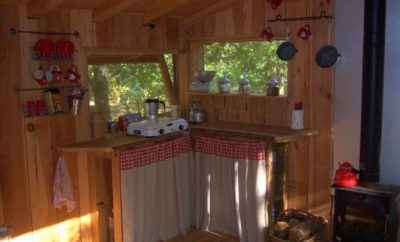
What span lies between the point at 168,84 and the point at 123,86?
52 centimetres

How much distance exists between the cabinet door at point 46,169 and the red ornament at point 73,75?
11.6 inches

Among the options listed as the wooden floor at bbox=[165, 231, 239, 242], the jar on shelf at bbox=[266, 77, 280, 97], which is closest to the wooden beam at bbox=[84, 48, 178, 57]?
the jar on shelf at bbox=[266, 77, 280, 97]

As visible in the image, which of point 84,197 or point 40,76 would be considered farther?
point 84,197

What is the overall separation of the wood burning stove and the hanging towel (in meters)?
2.06

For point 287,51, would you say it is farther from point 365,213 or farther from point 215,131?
point 365,213

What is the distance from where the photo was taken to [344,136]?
385 cm

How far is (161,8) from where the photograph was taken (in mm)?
4090

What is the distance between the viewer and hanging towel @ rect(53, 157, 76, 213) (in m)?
3.70

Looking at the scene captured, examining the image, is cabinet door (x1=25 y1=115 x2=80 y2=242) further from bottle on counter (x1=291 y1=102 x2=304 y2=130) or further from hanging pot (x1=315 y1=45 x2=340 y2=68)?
hanging pot (x1=315 y1=45 x2=340 y2=68)

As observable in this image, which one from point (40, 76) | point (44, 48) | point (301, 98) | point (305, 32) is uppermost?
point (305, 32)

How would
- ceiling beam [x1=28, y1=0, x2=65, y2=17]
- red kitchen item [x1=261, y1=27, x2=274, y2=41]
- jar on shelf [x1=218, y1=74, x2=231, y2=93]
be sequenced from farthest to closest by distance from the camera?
1. jar on shelf [x1=218, y1=74, x2=231, y2=93]
2. red kitchen item [x1=261, y1=27, x2=274, y2=41]
3. ceiling beam [x1=28, y1=0, x2=65, y2=17]

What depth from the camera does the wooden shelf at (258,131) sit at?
12.3 ft

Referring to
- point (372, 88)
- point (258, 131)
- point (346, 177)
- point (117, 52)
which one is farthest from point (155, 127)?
point (372, 88)

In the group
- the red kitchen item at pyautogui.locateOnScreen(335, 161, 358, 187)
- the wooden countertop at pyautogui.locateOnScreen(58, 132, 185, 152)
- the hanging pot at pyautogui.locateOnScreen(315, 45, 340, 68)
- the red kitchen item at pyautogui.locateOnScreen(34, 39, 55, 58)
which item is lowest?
the red kitchen item at pyautogui.locateOnScreen(335, 161, 358, 187)
